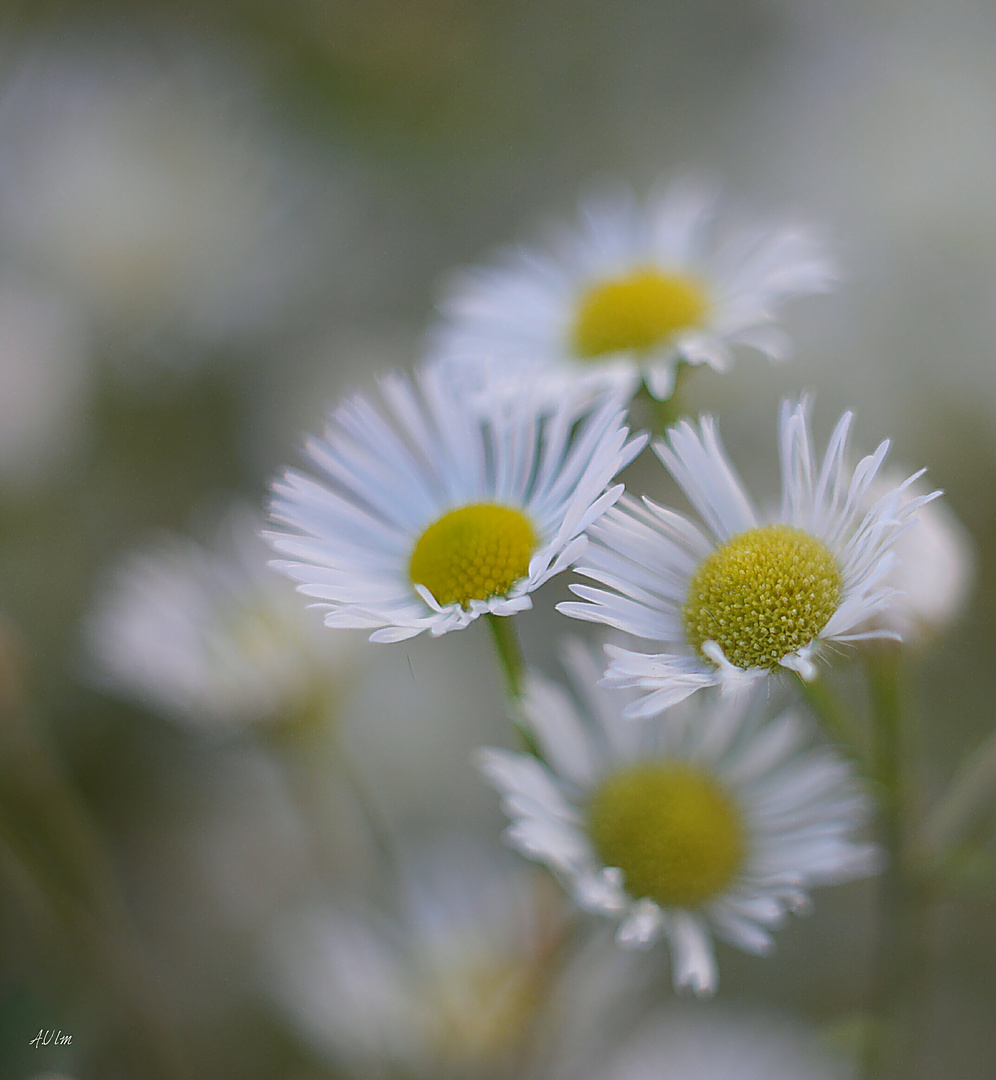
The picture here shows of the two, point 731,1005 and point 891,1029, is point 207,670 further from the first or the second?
point 731,1005

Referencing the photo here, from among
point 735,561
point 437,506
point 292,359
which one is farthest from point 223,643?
point 292,359

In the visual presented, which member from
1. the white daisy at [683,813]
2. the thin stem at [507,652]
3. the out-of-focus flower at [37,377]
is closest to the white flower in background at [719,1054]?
the white daisy at [683,813]

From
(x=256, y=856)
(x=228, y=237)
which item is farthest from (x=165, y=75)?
(x=256, y=856)

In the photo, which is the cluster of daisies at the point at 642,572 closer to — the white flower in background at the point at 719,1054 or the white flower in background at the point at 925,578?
the white flower in background at the point at 925,578

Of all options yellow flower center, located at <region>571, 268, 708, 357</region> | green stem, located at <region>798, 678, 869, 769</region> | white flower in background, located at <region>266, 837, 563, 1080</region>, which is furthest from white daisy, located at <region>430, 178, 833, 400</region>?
white flower in background, located at <region>266, 837, 563, 1080</region>

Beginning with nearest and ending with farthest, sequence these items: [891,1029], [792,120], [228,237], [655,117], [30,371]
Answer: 1. [891,1029]
2. [30,371]
3. [228,237]
4. [792,120]
5. [655,117]
